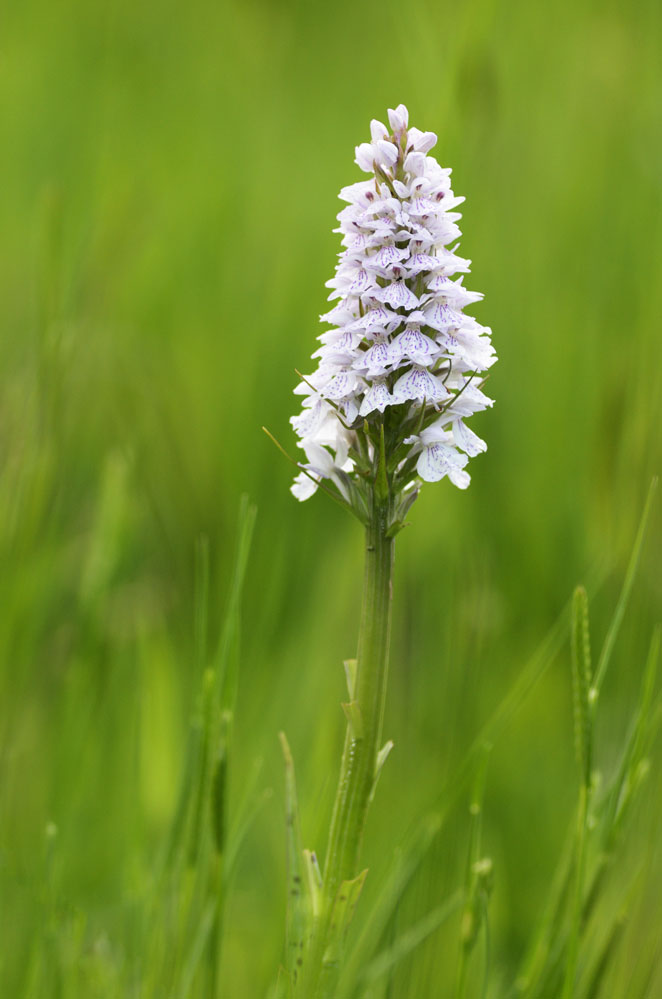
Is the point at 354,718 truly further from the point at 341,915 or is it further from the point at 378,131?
the point at 378,131

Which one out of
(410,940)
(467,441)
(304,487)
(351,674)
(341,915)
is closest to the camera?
(341,915)

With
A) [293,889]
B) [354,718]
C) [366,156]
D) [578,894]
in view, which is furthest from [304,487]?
[578,894]

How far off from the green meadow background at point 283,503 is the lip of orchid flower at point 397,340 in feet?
1.94

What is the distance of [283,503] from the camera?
3.78m

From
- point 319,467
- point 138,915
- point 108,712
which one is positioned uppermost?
point 319,467

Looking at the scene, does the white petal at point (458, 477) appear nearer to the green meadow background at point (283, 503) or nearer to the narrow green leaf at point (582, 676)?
the narrow green leaf at point (582, 676)

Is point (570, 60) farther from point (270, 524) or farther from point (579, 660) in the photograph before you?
point (579, 660)

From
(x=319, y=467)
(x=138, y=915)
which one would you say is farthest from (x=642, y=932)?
(x=319, y=467)

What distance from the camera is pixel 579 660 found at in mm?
1507

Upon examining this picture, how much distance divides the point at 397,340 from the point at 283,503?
87.8 inches

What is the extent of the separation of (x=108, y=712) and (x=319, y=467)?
165 centimetres

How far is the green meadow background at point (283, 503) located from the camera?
7.68ft

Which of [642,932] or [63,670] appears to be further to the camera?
[63,670]

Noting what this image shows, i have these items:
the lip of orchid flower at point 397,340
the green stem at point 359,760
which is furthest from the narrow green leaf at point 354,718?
the lip of orchid flower at point 397,340
